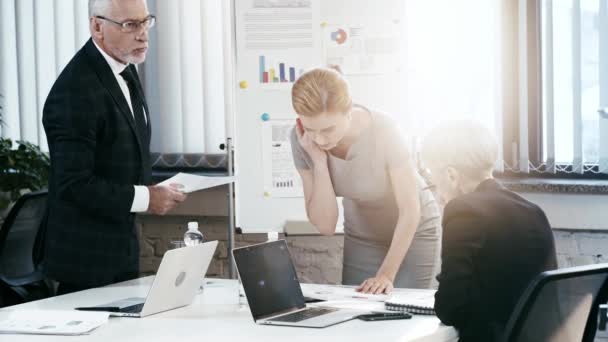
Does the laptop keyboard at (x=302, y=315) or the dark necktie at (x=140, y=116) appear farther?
the dark necktie at (x=140, y=116)

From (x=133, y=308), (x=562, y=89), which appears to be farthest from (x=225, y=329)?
(x=562, y=89)

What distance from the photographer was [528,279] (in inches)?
76.2

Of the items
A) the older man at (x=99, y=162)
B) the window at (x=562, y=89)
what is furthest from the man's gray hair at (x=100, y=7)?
the window at (x=562, y=89)

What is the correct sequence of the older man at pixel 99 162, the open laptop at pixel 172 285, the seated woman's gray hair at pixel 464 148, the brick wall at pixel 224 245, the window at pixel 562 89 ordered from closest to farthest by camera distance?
1. the seated woman's gray hair at pixel 464 148
2. the open laptop at pixel 172 285
3. the older man at pixel 99 162
4. the window at pixel 562 89
5. the brick wall at pixel 224 245

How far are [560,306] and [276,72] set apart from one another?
2.23 m

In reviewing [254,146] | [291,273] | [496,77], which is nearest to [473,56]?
[496,77]

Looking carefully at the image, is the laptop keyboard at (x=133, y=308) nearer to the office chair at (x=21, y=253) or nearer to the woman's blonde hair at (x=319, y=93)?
the woman's blonde hair at (x=319, y=93)

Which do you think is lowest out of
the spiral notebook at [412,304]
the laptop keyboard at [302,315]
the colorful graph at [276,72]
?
the laptop keyboard at [302,315]

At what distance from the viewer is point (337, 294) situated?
2.53 m

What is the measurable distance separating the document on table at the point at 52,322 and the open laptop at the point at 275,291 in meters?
0.37

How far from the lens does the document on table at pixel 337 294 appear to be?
8.07 ft

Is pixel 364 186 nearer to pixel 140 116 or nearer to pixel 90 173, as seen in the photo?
pixel 140 116

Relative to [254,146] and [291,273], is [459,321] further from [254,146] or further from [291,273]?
[254,146]

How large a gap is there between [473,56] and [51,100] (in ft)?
6.32
